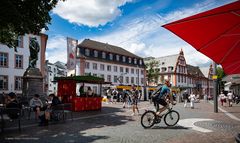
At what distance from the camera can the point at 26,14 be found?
12219mm

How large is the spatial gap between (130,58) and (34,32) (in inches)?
2135

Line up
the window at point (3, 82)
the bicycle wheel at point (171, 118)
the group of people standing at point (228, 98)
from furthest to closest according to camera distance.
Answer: the window at point (3, 82), the group of people standing at point (228, 98), the bicycle wheel at point (171, 118)

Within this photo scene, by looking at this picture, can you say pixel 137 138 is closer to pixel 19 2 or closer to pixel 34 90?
pixel 19 2

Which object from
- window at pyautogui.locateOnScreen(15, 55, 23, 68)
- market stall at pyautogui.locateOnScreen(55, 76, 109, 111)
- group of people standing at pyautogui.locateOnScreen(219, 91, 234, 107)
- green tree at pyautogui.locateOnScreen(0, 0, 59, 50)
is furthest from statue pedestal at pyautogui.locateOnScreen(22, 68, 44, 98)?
window at pyautogui.locateOnScreen(15, 55, 23, 68)

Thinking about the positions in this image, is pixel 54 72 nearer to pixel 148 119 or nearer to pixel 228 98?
pixel 228 98


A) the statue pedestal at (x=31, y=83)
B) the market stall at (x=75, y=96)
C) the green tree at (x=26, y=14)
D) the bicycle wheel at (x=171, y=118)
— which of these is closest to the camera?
the bicycle wheel at (x=171, y=118)

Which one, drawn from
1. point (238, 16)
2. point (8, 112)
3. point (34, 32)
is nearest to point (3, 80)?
point (34, 32)

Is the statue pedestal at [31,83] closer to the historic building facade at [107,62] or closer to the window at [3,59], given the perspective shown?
the window at [3,59]

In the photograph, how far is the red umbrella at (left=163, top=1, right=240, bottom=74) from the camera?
11.8 ft

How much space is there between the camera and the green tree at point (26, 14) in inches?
424

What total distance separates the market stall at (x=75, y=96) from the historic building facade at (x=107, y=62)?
1248 inches

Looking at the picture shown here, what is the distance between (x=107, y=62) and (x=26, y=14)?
47.2m

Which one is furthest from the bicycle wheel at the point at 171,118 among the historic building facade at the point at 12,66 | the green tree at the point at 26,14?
the historic building facade at the point at 12,66

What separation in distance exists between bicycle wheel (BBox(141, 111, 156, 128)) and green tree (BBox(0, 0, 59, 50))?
7.30 m
